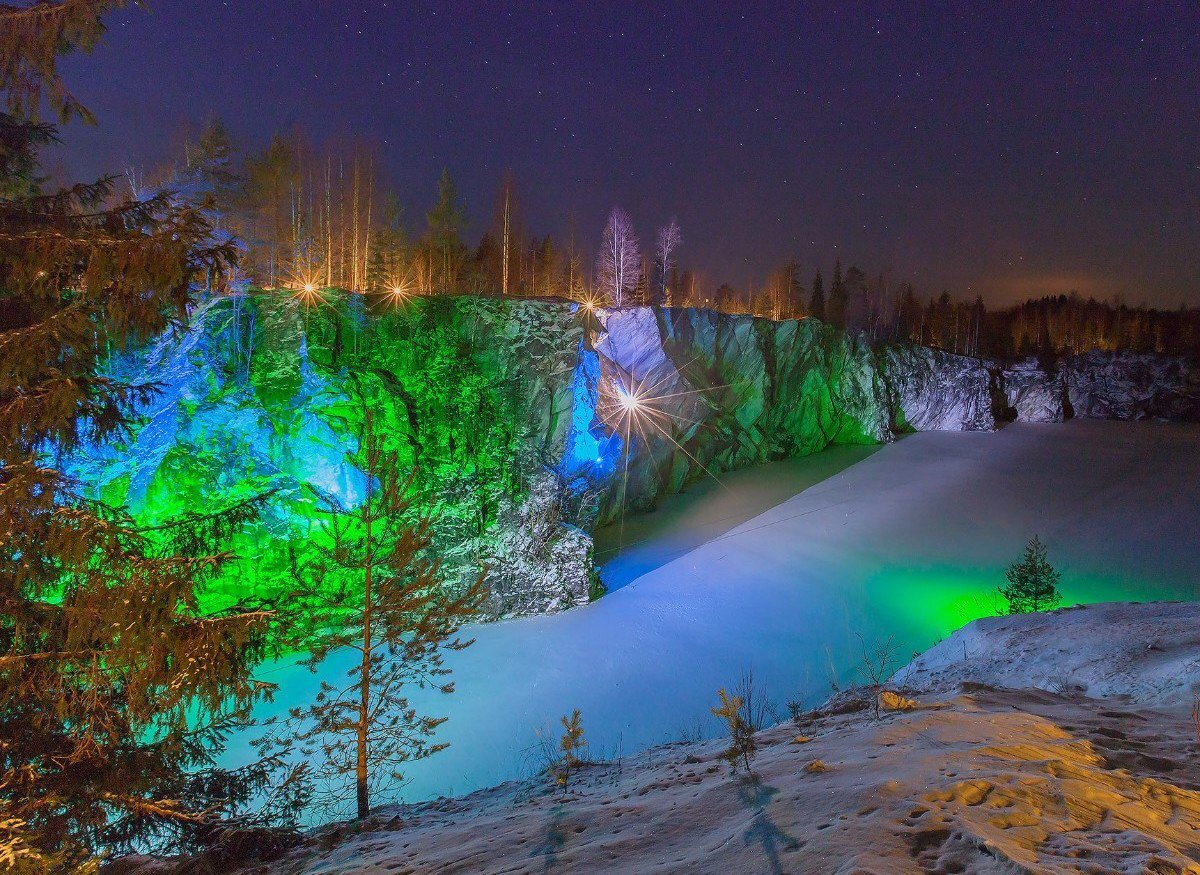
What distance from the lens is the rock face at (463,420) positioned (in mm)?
17016

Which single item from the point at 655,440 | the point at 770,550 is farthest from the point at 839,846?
the point at 655,440

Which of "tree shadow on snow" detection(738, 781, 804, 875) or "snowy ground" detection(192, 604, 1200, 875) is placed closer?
"snowy ground" detection(192, 604, 1200, 875)

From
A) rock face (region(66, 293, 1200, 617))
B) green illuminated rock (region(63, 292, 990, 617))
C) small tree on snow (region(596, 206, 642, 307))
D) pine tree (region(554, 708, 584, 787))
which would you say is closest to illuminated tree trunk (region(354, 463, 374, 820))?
pine tree (region(554, 708, 584, 787))

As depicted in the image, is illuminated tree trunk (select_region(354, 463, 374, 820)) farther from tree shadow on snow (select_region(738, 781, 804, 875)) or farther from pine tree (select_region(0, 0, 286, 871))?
tree shadow on snow (select_region(738, 781, 804, 875))

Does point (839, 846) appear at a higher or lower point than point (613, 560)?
higher

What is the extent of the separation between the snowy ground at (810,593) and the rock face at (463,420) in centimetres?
344

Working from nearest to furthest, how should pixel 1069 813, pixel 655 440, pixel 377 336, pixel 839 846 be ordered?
1. pixel 839 846
2. pixel 1069 813
3. pixel 377 336
4. pixel 655 440

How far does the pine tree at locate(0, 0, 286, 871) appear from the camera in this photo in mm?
3617

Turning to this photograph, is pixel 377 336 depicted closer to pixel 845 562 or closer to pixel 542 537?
pixel 542 537

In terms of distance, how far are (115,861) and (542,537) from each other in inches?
575

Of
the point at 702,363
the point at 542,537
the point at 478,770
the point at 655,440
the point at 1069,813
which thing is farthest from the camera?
the point at 702,363

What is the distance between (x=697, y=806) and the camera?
178 inches

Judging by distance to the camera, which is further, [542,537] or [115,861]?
[542,537]

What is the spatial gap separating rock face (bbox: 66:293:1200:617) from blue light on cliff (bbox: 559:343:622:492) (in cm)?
9
